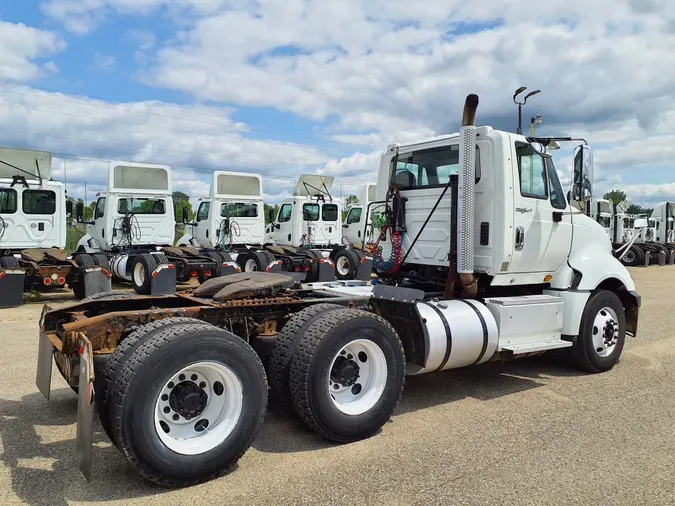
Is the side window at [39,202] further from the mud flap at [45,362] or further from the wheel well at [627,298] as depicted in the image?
the wheel well at [627,298]

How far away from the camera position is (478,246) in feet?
20.4

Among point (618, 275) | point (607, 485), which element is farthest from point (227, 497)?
point (618, 275)

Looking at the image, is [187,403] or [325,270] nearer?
[187,403]

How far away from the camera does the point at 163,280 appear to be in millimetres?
12602

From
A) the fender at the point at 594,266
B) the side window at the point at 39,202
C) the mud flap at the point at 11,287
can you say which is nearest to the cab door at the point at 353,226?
the side window at the point at 39,202

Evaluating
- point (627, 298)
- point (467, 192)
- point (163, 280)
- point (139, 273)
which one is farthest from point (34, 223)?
point (627, 298)

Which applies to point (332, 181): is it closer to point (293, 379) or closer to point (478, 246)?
point (478, 246)

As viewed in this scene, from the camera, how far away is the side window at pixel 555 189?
6539mm

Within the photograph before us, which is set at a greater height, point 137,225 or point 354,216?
point 354,216

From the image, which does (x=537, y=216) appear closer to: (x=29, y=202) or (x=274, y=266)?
(x=274, y=266)

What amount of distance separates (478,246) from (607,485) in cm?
292

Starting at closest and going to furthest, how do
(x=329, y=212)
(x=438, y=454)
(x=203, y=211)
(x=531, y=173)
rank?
(x=438, y=454) < (x=531, y=173) < (x=203, y=211) < (x=329, y=212)

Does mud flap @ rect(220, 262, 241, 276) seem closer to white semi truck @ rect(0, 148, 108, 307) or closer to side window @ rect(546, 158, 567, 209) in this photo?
white semi truck @ rect(0, 148, 108, 307)

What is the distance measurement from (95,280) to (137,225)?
3091 mm
